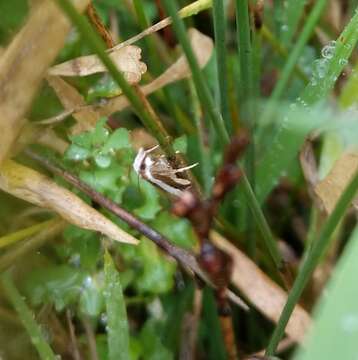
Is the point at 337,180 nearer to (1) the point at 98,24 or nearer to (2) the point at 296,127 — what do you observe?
(2) the point at 296,127

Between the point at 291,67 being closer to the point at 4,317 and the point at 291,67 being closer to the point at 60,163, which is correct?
the point at 60,163

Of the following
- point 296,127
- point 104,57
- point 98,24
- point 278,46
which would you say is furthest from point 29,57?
point 278,46

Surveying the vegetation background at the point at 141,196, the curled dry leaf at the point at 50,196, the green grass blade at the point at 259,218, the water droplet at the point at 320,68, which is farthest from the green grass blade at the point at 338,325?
the water droplet at the point at 320,68

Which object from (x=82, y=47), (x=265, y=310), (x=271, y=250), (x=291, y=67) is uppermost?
(x=82, y=47)

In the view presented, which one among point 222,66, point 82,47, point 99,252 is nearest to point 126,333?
point 99,252

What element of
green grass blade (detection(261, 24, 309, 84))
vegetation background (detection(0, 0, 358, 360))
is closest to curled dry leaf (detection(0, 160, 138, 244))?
vegetation background (detection(0, 0, 358, 360))

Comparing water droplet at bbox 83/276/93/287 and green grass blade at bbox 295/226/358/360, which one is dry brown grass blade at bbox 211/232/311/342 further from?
green grass blade at bbox 295/226/358/360
